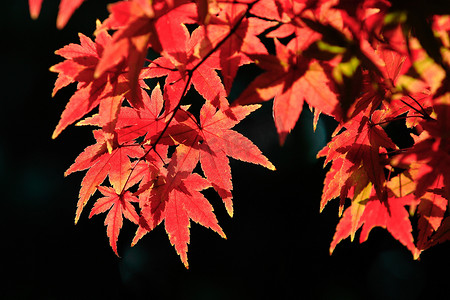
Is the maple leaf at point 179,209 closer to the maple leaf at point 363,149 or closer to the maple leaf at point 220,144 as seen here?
the maple leaf at point 220,144

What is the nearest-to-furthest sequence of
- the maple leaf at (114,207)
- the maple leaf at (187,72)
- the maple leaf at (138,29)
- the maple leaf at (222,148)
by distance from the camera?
1. the maple leaf at (138,29)
2. the maple leaf at (187,72)
3. the maple leaf at (222,148)
4. the maple leaf at (114,207)

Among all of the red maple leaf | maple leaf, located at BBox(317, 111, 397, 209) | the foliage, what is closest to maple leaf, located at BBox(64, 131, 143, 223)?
the foliage

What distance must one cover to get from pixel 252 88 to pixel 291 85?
81 mm

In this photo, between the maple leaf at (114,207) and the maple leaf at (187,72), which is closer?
the maple leaf at (187,72)

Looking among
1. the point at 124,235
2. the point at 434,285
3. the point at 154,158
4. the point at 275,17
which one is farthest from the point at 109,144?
the point at 434,285

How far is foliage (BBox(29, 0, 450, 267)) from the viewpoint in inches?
24.3

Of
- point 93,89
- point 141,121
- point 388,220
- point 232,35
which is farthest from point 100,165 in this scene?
point 388,220

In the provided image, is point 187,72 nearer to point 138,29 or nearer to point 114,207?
point 138,29

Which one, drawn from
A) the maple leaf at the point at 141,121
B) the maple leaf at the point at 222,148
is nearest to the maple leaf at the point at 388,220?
the maple leaf at the point at 222,148

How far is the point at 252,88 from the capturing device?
2.12 ft

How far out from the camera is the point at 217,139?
100 cm

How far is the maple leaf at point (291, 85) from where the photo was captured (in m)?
0.67

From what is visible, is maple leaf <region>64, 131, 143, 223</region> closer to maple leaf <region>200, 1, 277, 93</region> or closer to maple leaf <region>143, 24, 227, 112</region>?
maple leaf <region>143, 24, 227, 112</region>

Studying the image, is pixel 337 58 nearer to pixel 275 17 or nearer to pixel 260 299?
pixel 275 17
